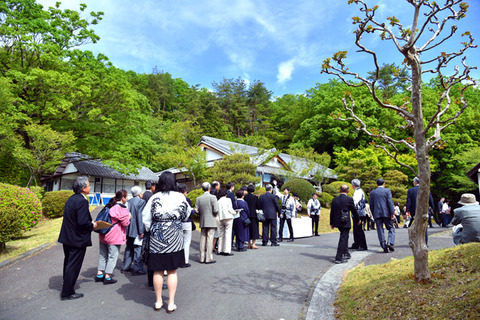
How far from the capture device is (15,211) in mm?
7844

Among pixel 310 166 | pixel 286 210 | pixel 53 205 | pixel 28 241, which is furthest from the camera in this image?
pixel 310 166

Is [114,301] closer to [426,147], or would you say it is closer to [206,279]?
[206,279]

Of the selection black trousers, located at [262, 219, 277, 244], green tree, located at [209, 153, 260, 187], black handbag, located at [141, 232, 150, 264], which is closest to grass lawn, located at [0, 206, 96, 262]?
black handbag, located at [141, 232, 150, 264]

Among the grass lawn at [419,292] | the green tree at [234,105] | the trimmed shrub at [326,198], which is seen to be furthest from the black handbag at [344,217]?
the green tree at [234,105]

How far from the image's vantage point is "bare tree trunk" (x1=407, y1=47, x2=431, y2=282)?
164 inches

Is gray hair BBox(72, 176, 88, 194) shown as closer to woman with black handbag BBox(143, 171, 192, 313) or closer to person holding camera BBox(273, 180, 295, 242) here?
woman with black handbag BBox(143, 171, 192, 313)

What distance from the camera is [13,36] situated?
16.1 meters

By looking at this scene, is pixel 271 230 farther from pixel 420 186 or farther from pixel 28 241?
pixel 28 241

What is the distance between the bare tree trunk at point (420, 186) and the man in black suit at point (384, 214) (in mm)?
3571

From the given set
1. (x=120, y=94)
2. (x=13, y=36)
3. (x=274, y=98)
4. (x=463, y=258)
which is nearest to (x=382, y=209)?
(x=463, y=258)

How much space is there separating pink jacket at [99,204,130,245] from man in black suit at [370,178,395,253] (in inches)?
241

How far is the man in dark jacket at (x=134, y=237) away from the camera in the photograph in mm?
6311

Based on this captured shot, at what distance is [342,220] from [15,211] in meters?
8.32

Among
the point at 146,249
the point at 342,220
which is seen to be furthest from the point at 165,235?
the point at 342,220
